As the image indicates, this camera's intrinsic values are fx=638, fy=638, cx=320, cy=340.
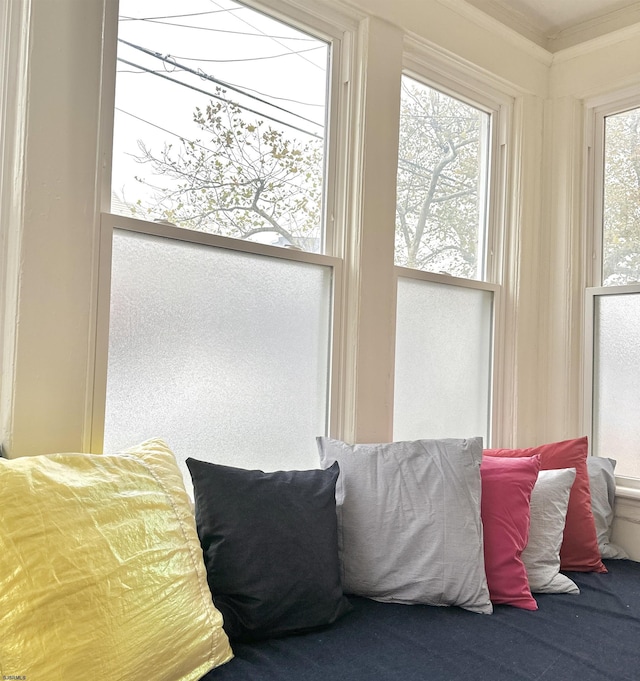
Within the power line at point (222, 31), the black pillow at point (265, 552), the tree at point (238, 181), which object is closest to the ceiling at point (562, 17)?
the power line at point (222, 31)

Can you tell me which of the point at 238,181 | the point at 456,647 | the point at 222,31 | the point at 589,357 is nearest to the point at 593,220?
the point at 589,357

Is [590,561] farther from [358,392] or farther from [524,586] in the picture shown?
[358,392]

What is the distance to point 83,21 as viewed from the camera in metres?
1.70

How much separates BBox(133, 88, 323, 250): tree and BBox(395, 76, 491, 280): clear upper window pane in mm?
463

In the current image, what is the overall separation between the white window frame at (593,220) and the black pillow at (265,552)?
1628 mm

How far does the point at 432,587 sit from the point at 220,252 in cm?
120

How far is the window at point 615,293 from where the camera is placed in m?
2.76

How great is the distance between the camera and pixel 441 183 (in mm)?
2705

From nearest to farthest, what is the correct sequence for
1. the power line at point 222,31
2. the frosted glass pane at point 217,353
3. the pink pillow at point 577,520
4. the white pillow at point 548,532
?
the frosted glass pane at point 217,353 → the power line at point 222,31 → the white pillow at point 548,532 → the pink pillow at point 577,520

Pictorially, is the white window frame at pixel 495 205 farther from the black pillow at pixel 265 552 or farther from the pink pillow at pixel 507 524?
the black pillow at pixel 265 552

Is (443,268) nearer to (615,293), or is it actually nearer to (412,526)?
(615,293)

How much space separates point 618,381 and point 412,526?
1.40 m

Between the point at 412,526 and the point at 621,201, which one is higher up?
the point at 621,201

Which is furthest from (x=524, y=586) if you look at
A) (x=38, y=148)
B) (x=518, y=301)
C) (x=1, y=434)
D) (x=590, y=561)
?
(x=38, y=148)
